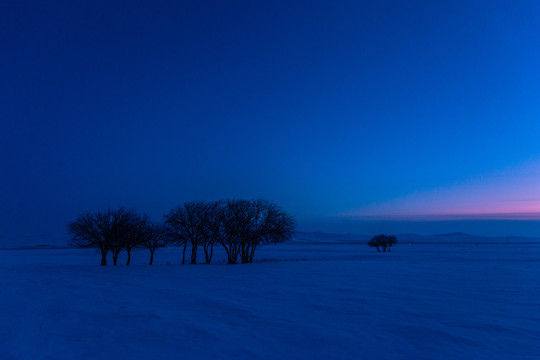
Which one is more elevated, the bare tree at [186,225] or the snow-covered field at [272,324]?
the bare tree at [186,225]

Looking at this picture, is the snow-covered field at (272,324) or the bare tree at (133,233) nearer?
the snow-covered field at (272,324)

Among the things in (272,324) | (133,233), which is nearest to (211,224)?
(133,233)

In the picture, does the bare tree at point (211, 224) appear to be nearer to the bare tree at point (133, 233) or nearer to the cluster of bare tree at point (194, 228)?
the cluster of bare tree at point (194, 228)

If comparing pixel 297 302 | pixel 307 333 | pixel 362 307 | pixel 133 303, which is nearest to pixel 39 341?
pixel 133 303

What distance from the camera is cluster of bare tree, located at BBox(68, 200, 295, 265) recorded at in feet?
119

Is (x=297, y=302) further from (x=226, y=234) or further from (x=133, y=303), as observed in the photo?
(x=226, y=234)

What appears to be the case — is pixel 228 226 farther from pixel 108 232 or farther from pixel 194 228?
pixel 108 232

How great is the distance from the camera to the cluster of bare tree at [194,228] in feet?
119

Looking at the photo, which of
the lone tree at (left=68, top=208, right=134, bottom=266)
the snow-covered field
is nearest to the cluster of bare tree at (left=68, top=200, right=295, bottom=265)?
the lone tree at (left=68, top=208, right=134, bottom=266)

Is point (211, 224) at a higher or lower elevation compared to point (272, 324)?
higher

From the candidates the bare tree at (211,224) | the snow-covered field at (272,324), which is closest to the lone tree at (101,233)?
the bare tree at (211,224)

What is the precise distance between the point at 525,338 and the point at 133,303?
12054 mm

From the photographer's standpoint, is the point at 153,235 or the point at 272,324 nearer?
the point at 272,324

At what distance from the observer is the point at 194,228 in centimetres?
3994
